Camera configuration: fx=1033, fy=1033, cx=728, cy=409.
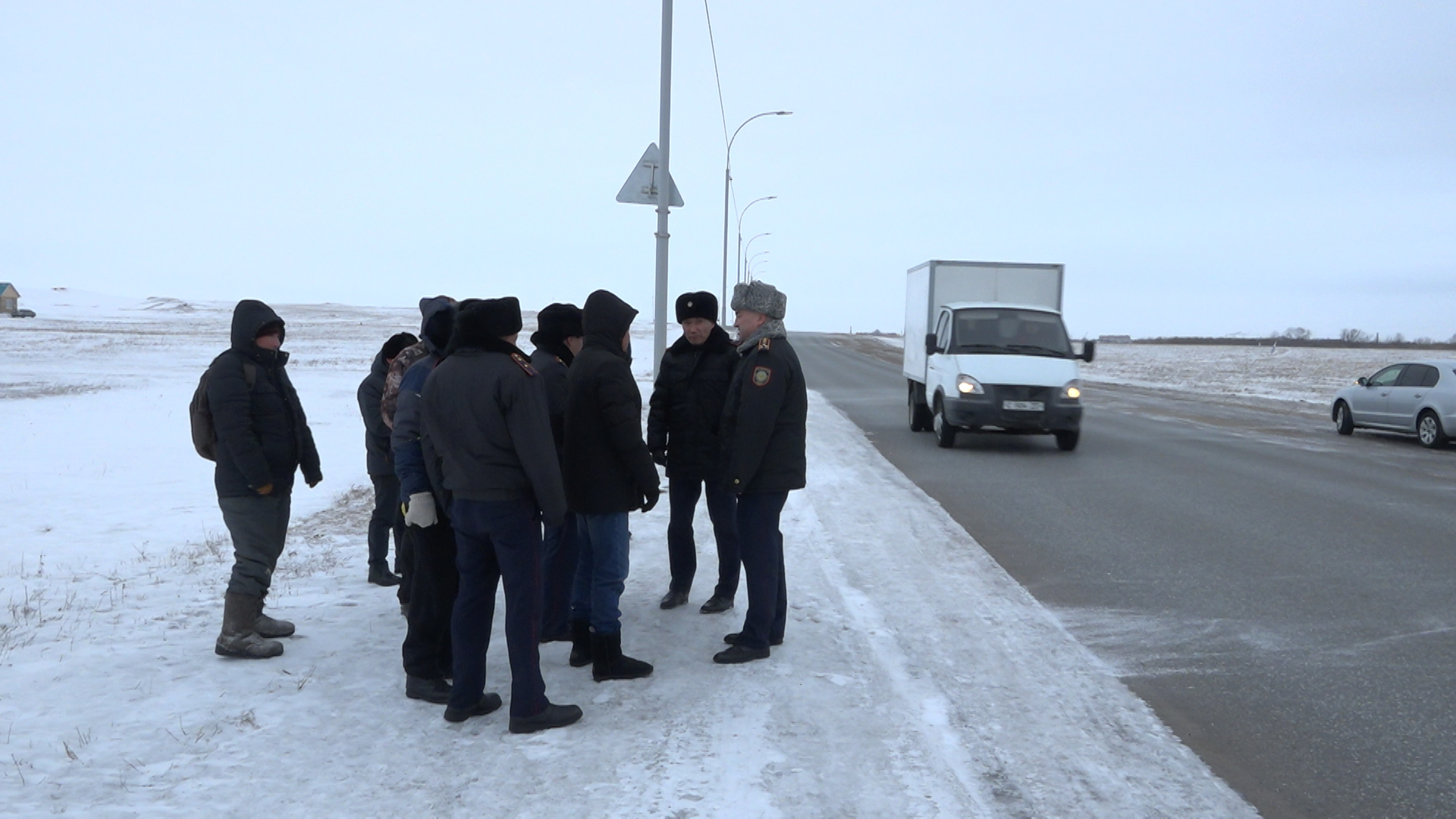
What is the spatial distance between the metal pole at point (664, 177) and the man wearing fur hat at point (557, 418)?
20.9 feet

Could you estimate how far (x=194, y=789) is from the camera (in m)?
3.83

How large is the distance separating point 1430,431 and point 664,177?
549 inches

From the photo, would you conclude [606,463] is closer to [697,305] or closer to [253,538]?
[697,305]

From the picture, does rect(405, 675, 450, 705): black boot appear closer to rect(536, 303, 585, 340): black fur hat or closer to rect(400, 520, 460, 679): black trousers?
rect(400, 520, 460, 679): black trousers

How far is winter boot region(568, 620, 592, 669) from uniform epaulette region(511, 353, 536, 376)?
1.64 metres

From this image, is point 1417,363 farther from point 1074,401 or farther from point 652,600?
point 652,600

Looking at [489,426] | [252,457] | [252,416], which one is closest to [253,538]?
[252,457]

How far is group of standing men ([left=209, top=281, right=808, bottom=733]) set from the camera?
4.33 m

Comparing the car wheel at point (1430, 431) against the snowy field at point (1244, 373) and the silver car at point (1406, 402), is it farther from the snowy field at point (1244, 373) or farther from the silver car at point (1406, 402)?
the snowy field at point (1244, 373)

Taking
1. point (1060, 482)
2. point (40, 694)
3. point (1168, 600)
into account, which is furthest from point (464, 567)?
point (1060, 482)

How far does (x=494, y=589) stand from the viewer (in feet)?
14.9

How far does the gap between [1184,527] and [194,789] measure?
832 cm

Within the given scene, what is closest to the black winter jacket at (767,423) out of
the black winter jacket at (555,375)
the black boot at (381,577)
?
the black winter jacket at (555,375)

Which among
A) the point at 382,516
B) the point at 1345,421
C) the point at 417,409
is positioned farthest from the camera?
the point at 1345,421
